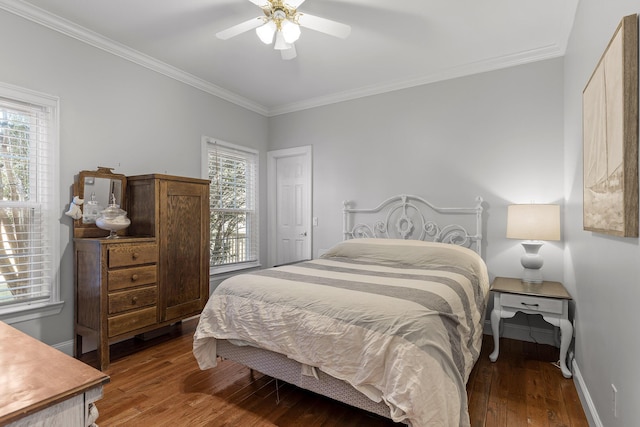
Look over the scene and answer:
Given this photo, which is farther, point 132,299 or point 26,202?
point 132,299

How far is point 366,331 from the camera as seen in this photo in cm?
162

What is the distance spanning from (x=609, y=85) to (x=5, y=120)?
3712 mm

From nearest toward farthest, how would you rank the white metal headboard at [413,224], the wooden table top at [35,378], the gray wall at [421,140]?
1. the wooden table top at [35,378]
2. the gray wall at [421,140]
3. the white metal headboard at [413,224]

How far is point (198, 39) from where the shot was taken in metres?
2.94

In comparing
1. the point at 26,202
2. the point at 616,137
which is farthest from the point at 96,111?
the point at 616,137

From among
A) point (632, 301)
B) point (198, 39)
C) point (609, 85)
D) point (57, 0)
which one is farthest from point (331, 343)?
point (57, 0)

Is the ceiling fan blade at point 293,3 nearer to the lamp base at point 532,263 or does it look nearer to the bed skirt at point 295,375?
the bed skirt at point 295,375

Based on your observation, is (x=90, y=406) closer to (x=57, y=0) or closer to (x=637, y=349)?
(x=637, y=349)

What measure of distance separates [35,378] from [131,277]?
2.12m

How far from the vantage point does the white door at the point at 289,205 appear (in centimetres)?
452

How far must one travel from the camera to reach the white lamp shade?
2.71m

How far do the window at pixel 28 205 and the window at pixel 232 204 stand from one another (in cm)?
152

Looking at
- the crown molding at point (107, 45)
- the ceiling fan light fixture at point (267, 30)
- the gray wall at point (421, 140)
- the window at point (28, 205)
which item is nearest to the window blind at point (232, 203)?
the gray wall at point (421, 140)

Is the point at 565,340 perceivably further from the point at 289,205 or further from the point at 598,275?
the point at 289,205
